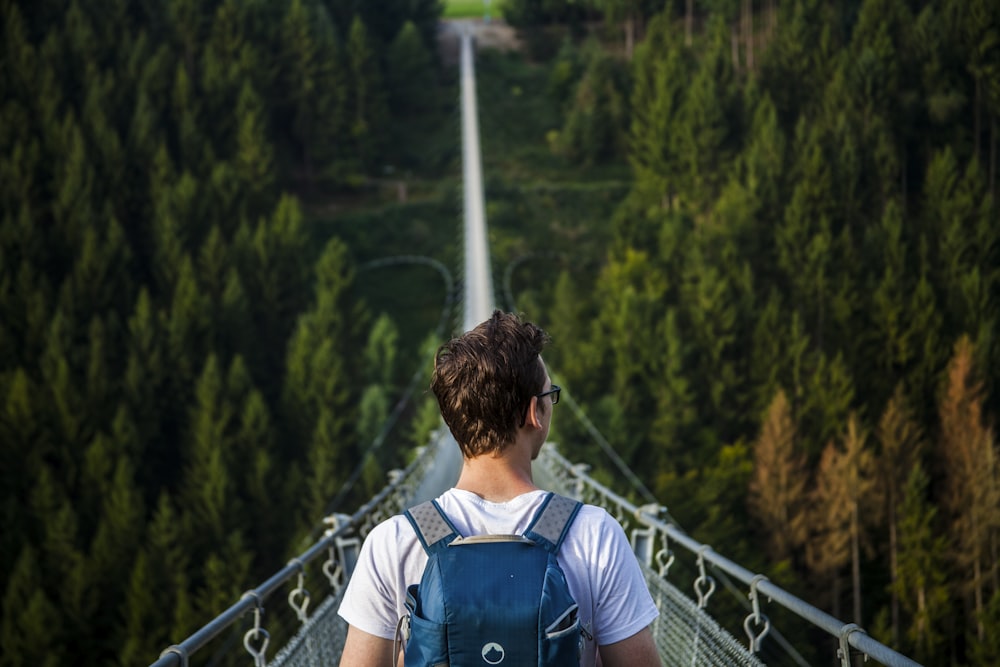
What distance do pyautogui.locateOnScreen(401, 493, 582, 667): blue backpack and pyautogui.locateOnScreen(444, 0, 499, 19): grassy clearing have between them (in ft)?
192

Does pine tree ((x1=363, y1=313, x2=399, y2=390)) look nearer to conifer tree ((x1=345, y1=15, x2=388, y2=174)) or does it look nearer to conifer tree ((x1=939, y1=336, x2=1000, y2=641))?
conifer tree ((x1=345, y1=15, x2=388, y2=174))

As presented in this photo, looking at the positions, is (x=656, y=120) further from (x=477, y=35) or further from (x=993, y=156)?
(x=477, y=35)

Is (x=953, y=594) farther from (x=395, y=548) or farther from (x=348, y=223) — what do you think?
(x=395, y=548)

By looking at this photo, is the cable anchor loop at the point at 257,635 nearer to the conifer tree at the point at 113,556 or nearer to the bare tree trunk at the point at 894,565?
the bare tree trunk at the point at 894,565

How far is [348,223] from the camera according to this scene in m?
42.8

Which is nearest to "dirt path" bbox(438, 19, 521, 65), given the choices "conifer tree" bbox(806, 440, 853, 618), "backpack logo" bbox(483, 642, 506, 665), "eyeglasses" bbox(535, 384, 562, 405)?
"conifer tree" bbox(806, 440, 853, 618)

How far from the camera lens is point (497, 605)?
143cm

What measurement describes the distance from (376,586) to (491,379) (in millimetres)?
301

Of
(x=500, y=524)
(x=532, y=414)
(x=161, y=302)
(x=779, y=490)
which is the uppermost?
(x=532, y=414)

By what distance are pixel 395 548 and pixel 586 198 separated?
1659 inches

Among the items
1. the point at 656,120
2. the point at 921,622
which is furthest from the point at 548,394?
the point at 656,120

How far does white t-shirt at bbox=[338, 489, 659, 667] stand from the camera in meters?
1.48

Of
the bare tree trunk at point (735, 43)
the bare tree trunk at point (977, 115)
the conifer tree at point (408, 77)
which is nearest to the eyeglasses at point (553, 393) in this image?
the bare tree trunk at point (735, 43)

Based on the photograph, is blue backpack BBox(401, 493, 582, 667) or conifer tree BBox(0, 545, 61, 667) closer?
blue backpack BBox(401, 493, 582, 667)
